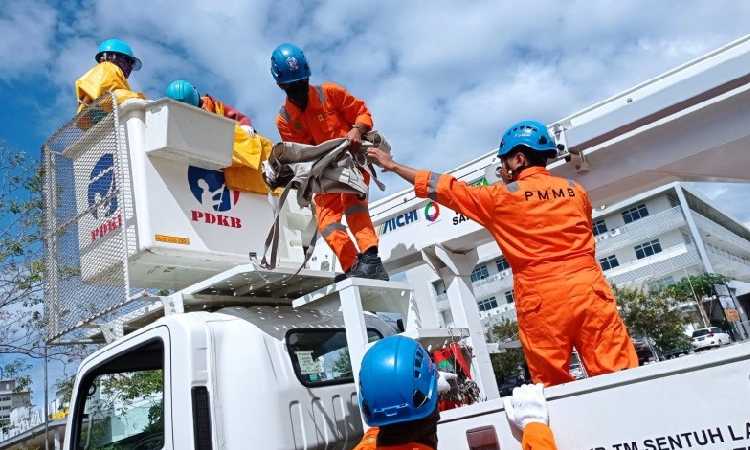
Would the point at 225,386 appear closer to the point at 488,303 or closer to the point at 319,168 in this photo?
the point at 319,168

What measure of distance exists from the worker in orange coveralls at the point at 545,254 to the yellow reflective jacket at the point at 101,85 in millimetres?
2221

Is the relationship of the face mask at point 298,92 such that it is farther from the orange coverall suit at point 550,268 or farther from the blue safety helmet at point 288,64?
the orange coverall suit at point 550,268

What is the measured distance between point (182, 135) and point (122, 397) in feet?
5.61

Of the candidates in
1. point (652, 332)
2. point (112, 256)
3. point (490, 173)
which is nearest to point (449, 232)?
point (490, 173)

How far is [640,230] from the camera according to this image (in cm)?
4156

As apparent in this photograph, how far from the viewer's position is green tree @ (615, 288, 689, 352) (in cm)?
3297

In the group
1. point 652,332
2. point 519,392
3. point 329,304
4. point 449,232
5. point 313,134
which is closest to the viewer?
point 519,392

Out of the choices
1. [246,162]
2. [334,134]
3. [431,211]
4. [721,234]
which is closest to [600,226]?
[721,234]

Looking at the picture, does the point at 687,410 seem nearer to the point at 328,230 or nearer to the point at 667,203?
the point at 328,230

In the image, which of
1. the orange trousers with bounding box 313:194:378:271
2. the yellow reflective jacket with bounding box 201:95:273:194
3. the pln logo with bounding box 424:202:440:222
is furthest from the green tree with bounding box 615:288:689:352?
the orange trousers with bounding box 313:194:378:271

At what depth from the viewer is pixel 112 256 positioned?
3809mm

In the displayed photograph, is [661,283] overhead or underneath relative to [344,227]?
overhead

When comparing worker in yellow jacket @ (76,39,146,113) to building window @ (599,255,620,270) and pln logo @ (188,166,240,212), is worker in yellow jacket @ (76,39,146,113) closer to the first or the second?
pln logo @ (188,166,240,212)

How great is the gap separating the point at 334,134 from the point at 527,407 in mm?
2157
